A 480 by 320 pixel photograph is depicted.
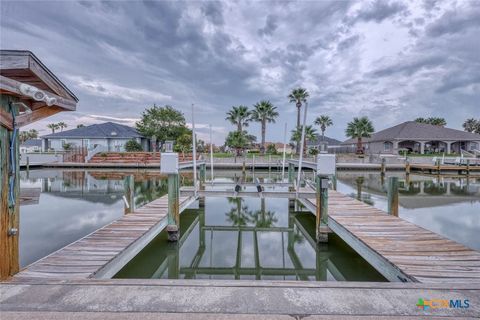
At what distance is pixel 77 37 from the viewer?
13.8 metres

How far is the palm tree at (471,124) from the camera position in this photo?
180ft

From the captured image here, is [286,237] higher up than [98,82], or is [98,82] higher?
[98,82]

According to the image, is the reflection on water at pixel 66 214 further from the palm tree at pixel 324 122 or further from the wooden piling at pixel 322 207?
the palm tree at pixel 324 122

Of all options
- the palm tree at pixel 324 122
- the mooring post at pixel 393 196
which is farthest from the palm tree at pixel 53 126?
the mooring post at pixel 393 196

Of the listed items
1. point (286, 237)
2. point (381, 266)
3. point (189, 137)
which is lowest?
point (286, 237)

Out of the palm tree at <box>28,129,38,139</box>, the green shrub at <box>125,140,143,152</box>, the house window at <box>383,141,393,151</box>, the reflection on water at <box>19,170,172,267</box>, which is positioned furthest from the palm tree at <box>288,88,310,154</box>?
the palm tree at <box>28,129,38,139</box>

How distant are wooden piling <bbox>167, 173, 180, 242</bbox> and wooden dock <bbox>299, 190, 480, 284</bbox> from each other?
3721 mm

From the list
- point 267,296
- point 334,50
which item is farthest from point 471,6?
point 267,296

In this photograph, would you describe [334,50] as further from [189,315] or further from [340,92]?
[189,315]

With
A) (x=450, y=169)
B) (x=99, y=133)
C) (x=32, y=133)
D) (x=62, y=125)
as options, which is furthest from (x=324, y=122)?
(x=32, y=133)

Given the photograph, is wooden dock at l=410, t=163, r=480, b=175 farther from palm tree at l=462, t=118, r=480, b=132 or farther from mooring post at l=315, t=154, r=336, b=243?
palm tree at l=462, t=118, r=480, b=132

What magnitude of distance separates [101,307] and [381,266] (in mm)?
3839

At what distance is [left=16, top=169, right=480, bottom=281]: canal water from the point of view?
5.26m

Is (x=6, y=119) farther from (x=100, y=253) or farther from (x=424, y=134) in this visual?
(x=424, y=134)
